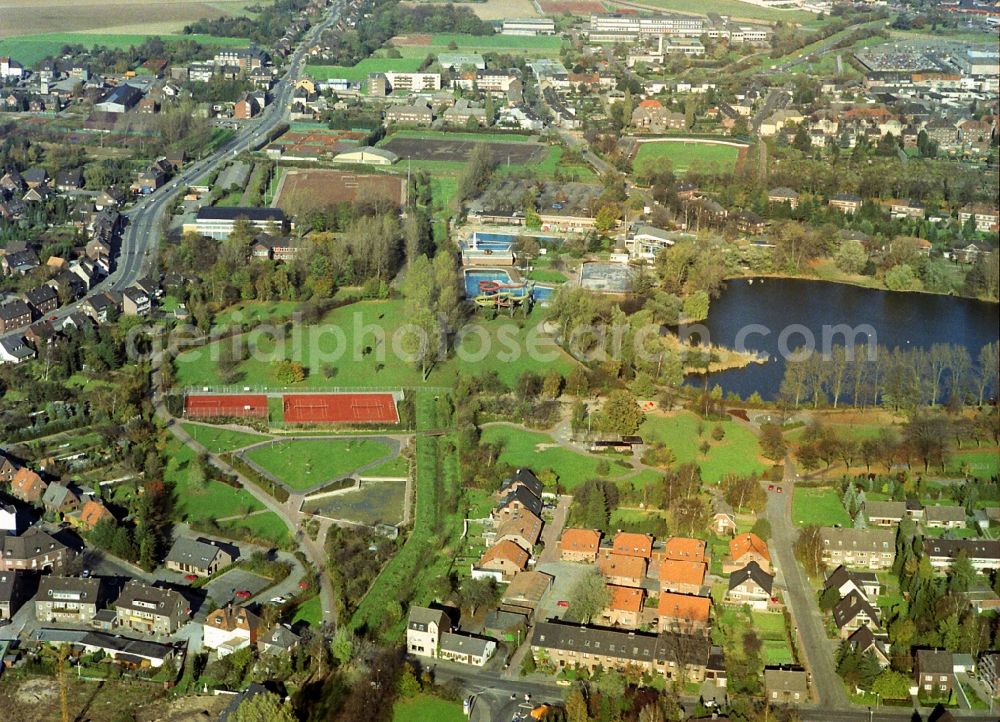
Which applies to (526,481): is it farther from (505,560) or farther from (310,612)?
(310,612)

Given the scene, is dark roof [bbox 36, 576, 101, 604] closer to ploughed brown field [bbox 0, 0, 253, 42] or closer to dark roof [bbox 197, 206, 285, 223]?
dark roof [bbox 197, 206, 285, 223]

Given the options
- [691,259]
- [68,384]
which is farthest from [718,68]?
[68,384]

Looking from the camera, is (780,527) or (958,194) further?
(958,194)

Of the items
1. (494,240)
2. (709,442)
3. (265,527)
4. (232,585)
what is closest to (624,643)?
(232,585)

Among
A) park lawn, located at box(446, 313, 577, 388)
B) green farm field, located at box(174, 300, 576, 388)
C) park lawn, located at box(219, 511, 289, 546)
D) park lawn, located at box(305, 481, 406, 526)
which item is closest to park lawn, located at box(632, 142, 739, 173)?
park lawn, located at box(446, 313, 577, 388)

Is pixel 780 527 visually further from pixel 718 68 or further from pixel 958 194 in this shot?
pixel 718 68
